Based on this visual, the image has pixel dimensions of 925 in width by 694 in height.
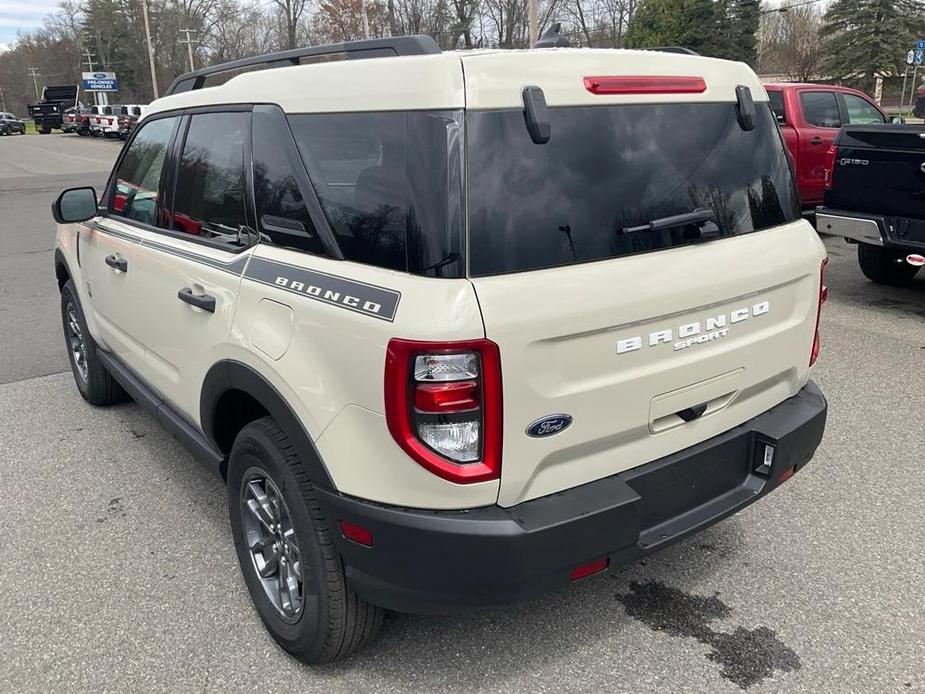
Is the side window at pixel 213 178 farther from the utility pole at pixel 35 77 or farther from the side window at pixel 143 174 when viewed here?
the utility pole at pixel 35 77

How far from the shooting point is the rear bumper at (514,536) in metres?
2.04

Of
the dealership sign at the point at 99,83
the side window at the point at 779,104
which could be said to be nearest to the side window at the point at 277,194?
the side window at the point at 779,104

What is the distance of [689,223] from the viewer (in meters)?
2.40

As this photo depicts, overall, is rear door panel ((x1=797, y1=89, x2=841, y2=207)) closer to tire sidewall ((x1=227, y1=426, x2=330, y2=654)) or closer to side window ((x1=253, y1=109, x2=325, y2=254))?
side window ((x1=253, y1=109, x2=325, y2=254))

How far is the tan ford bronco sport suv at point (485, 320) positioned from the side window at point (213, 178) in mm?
21

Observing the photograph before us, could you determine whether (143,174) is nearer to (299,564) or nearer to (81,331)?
(81,331)

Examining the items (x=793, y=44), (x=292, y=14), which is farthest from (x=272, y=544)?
(x=292, y=14)

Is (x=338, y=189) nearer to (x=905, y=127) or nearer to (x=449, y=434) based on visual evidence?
(x=449, y=434)

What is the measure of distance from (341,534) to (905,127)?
6.34 metres

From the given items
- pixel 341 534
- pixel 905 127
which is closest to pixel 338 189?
pixel 341 534

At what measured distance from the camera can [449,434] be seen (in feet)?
6.56

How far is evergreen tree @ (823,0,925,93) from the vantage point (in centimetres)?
4003

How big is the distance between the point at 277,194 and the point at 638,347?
1.29 metres

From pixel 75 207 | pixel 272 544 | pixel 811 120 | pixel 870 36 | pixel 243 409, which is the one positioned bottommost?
pixel 272 544
